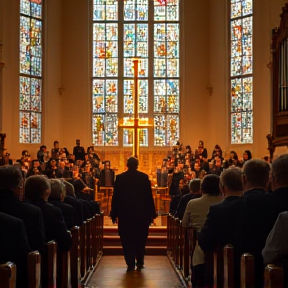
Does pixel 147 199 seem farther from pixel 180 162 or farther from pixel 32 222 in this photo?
pixel 180 162

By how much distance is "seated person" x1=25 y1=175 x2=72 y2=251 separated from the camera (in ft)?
16.8

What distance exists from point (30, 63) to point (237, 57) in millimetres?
6295

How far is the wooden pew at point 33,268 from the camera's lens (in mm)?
3869

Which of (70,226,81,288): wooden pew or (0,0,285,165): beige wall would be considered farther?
(0,0,285,165): beige wall

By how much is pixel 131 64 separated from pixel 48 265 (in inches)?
748

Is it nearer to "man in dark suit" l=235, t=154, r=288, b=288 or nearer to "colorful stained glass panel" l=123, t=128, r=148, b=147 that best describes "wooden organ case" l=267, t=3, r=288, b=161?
"colorful stained glass panel" l=123, t=128, r=148, b=147

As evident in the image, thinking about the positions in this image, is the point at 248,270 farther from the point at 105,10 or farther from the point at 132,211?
the point at 105,10

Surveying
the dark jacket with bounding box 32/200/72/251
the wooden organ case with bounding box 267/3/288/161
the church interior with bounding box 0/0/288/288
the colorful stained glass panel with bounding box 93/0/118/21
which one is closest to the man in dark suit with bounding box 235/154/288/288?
the dark jacket with bounding box 32/200/72/251

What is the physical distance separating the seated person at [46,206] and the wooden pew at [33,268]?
123 centimetres

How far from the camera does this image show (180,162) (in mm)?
18969

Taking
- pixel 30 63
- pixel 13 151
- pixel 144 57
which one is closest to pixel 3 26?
pixel 30 63

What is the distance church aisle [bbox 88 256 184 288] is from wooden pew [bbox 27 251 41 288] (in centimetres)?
383

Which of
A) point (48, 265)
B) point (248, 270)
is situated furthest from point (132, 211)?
point (248, 270)

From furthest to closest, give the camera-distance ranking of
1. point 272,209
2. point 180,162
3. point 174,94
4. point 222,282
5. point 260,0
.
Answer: point 174,94 → point 260,0 → point 180,162 → point 222,282 → point 272,209
